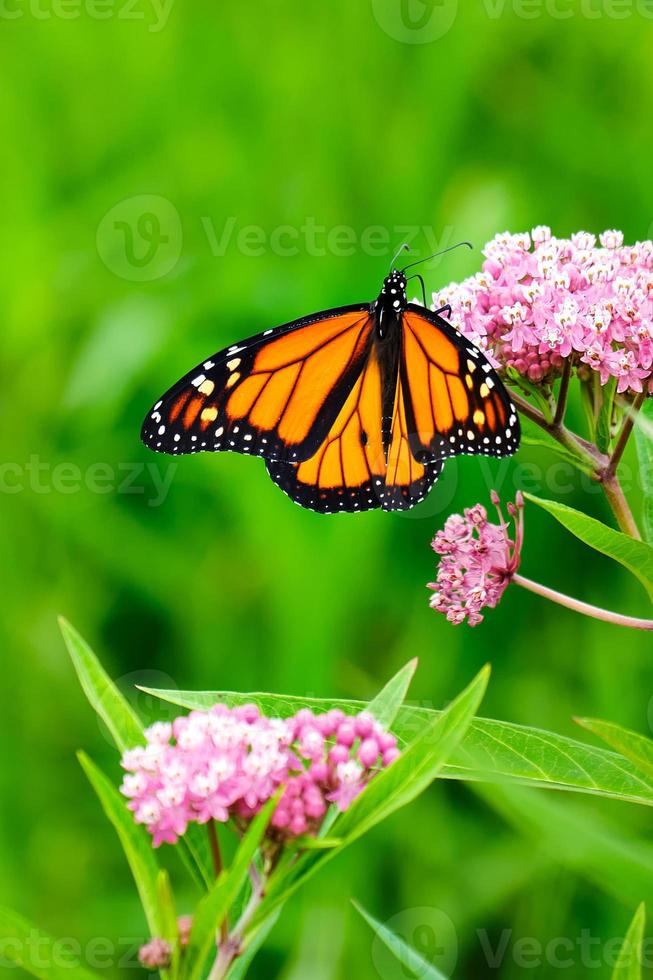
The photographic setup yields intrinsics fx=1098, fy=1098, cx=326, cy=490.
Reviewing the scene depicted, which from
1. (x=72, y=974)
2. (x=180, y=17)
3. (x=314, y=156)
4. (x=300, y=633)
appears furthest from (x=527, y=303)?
(x=180, y=17)

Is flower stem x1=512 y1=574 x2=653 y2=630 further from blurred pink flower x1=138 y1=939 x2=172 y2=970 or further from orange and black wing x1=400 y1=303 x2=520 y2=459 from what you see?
blurred pink flower x1=138 y1=939 x2=172 y2=970

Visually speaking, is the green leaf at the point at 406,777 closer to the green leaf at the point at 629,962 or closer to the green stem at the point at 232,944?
the green stem at the point at 232,944

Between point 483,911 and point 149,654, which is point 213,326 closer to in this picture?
point 149,654

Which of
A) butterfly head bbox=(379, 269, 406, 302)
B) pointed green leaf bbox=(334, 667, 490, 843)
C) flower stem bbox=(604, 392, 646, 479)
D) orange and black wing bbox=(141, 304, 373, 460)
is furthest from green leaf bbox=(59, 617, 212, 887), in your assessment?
butterfly head bbox=(379, 269, 406, 302)

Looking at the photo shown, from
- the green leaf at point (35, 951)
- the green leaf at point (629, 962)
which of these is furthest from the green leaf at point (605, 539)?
the green leaf at point (35, 951)

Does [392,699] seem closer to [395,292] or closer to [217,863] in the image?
[217,863]
